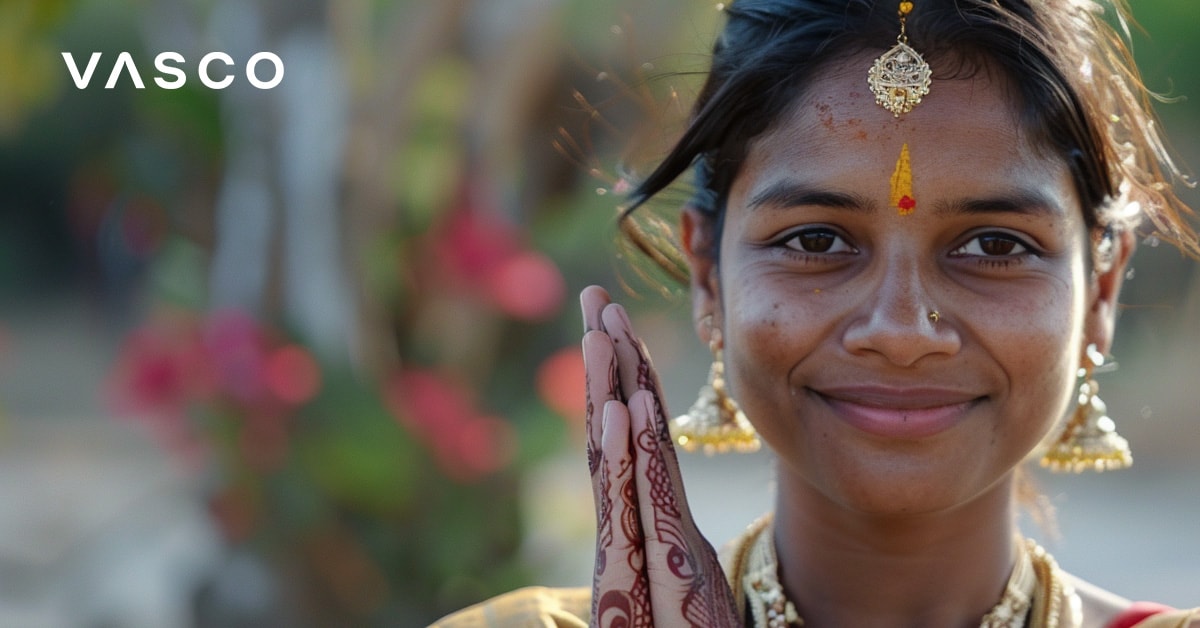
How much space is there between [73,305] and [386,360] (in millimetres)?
11941

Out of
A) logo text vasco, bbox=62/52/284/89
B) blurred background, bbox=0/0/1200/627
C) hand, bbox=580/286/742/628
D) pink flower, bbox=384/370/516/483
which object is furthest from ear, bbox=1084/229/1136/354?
logo text vasco, bbox=62/52/284/89

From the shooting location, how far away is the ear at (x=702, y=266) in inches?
92.5

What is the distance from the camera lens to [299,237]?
14.1 ft

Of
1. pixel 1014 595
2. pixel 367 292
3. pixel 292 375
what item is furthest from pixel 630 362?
pixel 367 292

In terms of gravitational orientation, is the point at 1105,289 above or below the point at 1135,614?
above

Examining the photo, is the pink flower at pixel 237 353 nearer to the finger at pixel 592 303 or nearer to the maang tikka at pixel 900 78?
the finger at pixel 592 303

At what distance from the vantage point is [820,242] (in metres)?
2.08

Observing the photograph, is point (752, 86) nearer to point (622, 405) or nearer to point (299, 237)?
point (622, 405)

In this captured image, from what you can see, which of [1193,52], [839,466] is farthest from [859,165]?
[1193,52]

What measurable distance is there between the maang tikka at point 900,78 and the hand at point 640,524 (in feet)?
1.78

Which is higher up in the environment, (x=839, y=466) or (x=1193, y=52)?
(x=1193, y=52)

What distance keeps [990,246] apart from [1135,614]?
2.20 feet

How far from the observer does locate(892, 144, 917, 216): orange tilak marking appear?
1.99 m

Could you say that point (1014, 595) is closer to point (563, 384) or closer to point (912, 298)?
point (912, 298)
